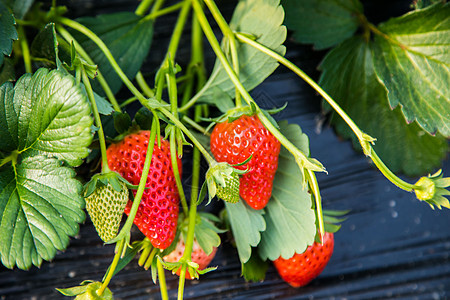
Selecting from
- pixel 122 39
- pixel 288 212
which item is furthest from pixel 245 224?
pixel 122 39

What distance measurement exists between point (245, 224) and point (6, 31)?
309mm

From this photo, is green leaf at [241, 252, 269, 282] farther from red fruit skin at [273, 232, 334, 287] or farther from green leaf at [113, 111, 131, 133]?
green leaf at [113, 111, 131, 133]

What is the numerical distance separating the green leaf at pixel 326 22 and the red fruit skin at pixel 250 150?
0.19 m

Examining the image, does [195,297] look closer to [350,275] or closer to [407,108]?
[350,275]

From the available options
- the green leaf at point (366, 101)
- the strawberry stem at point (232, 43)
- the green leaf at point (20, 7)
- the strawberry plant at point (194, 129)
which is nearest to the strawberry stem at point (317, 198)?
the strawberry plant at point (194, 129)

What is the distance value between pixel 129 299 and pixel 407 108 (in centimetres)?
41

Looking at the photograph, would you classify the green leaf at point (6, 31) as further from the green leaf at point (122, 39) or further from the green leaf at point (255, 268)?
the green leaf at point (255, 268)

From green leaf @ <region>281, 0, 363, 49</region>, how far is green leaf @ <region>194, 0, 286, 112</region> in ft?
0.36

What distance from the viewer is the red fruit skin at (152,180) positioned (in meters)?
0.44

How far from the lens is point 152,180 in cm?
44

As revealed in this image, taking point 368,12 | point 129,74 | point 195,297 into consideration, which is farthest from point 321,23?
point 195,297

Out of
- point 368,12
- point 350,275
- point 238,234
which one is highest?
point 368,12

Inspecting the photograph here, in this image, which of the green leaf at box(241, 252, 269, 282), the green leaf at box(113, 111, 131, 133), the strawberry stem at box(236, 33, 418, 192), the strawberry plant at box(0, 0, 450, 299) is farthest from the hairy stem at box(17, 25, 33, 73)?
the green leaf at box(241, 252, 269, 282)

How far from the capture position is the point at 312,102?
62 cm
